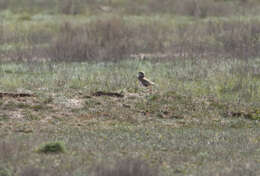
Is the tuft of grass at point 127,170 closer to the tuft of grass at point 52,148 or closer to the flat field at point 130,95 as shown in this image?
the flat field at point 130,95

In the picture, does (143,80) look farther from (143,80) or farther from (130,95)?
(130,95)

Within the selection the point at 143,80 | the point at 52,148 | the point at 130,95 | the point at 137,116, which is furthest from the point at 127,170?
the point at 143,80

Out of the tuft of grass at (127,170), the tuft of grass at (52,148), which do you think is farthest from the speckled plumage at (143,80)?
the tuft of grass at (127,170)

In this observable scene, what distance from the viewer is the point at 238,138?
39.9 ft

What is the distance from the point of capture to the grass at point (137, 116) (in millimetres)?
10062

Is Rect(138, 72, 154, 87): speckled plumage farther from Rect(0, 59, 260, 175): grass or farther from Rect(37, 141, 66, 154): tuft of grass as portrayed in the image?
Rect(37, 141, 66, 154): tuft of grass

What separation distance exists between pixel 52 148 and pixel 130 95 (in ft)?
17.0

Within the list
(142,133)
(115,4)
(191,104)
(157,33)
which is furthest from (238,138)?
(115,4)

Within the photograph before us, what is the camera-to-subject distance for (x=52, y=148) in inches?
408

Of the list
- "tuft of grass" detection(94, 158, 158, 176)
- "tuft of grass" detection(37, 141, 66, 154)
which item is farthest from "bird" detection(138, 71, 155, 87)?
"tuft of grass" detection(94, 158, 158, 176)

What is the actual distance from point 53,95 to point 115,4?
20131mm

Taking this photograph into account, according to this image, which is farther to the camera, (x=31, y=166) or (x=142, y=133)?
(x=142, y=133)

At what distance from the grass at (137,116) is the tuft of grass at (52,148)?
210mm

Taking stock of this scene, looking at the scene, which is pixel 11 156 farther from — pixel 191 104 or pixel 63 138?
pixel 191 104
